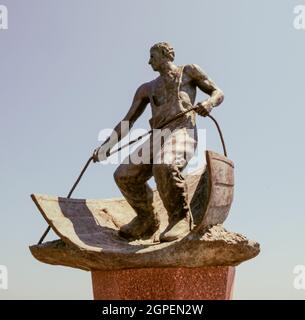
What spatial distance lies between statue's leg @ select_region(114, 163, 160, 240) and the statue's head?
1159 millimetres

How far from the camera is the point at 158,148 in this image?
6688 millimetres

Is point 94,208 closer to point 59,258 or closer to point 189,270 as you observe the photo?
point 59,258

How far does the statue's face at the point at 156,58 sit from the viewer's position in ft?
22.8

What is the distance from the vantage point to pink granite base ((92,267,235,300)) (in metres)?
6.07

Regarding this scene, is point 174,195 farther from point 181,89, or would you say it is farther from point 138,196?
point 181,89

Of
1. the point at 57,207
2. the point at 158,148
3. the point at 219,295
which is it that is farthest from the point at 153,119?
the point at 219,295

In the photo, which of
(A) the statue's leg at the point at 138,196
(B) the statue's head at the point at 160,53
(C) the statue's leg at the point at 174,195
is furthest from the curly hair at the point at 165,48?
(C) the statue's leg at the point at 174,195

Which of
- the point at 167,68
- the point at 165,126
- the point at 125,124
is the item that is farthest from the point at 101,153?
the point at 167,68

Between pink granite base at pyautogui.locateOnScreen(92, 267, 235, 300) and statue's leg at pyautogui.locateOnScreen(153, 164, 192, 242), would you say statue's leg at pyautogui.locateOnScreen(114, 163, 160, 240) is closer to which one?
statue's leg at pyautogui.locateOnScreen(153, 164, 192, 242)

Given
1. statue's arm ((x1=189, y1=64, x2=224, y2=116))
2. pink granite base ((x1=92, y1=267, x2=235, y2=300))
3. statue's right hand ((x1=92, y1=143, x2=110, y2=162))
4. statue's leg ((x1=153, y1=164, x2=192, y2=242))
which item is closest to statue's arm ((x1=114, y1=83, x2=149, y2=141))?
statue's right hand ((x1=92, y1=143, x2=110, y2=162))

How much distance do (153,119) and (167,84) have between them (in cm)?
42

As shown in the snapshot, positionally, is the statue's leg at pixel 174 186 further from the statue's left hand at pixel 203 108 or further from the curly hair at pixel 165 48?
the curly hair at pixel 165 48

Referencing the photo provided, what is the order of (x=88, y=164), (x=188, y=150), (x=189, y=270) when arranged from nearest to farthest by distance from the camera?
(x=189, y=270) < (x=188, y=150) < (x=88, y=164)

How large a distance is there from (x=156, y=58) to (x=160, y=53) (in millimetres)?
71
